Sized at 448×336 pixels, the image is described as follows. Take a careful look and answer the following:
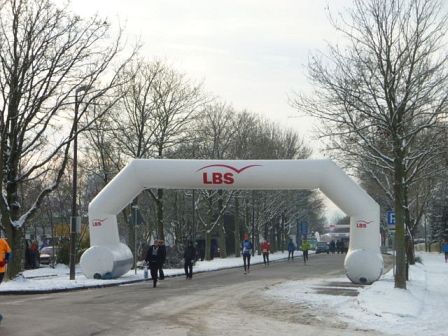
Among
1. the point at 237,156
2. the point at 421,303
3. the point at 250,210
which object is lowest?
the point at 421,303

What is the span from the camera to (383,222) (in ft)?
203

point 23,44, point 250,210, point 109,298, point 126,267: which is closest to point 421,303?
point 109,298

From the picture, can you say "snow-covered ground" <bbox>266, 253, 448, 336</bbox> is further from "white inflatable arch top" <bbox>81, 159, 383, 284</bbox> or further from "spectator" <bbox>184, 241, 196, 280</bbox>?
"spectator" <bbox>184, 241, 196, 280</bbox>

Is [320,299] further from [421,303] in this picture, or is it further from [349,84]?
[349,84]

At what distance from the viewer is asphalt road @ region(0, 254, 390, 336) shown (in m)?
11.7

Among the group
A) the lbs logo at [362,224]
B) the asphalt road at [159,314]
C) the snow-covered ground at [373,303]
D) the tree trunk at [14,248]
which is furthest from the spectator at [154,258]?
the lbs logo at [362,224]

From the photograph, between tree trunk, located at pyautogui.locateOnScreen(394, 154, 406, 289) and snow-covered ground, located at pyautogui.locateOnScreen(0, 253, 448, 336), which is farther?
tree trunk, located at pyautogui.locateOnScreen(394, 154, 406, 289)

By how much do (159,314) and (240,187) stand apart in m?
10.8

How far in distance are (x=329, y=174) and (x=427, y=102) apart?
4.84 metres

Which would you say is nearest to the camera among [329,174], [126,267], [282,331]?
[282,331]

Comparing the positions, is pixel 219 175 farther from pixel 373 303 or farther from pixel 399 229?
pixel 373 303

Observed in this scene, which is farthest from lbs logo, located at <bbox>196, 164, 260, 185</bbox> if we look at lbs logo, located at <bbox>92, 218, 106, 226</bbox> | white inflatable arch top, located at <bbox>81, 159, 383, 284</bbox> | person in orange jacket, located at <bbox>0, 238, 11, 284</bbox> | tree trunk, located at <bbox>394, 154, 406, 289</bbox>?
person in orange jacket, located at <bbox>0, 238, 11, 284</bbox>

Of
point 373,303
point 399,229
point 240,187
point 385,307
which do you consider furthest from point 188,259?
point 385,307

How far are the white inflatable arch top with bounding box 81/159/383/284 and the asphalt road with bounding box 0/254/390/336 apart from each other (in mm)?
4598
